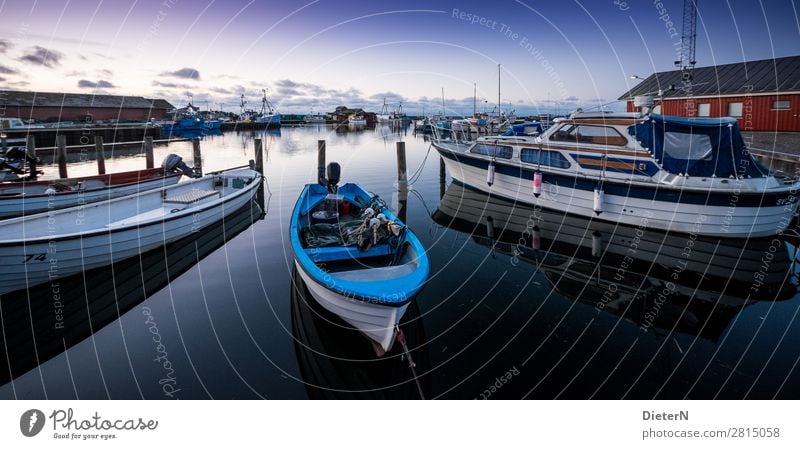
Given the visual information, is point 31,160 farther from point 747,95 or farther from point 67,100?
point 67,100

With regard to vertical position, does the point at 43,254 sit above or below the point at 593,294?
above

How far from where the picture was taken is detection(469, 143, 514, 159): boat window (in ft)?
58.0

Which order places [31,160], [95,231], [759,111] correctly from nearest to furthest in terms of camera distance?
[95,231], [31,160], [759,111]

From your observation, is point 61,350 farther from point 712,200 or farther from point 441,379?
point 712,200

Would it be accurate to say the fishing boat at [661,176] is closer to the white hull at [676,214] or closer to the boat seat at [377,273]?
the white hull at [676,214]

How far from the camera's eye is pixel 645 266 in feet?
37.0

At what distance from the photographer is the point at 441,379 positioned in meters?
6.41

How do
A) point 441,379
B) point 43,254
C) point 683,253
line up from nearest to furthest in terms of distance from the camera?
point 441,379
point 43,254
point 683,253

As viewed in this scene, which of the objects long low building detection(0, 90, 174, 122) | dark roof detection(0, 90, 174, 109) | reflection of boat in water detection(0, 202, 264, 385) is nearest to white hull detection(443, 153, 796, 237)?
reflection of boat in water detection(0, 202, 264, 385)

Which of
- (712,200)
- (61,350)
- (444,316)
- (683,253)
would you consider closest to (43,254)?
(61,350)

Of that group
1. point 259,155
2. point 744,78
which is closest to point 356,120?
point 744,78

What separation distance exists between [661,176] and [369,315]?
38.4 ft

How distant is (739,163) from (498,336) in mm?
10966

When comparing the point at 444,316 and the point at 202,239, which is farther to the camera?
the point at 202,239
